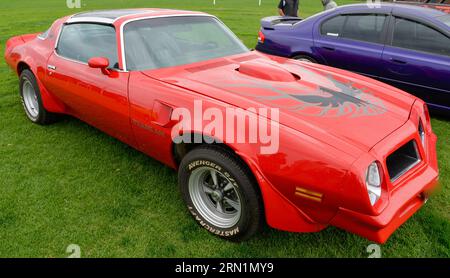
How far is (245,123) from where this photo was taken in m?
2.25

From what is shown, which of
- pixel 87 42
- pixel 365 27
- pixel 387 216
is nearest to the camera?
pixel 387 216

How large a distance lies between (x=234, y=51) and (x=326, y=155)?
6.17 ft

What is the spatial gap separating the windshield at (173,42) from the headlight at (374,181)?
1.78 metres

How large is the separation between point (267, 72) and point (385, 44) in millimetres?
2417

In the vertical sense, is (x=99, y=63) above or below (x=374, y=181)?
above

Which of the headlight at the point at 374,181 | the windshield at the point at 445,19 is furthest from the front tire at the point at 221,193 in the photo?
the windshield at the point at 445,19

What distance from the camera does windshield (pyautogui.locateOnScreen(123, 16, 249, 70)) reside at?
10.00 ft

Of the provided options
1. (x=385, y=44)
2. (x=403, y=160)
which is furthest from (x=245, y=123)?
(x=385, y=44)

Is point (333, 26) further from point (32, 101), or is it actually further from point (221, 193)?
point (32, 101)

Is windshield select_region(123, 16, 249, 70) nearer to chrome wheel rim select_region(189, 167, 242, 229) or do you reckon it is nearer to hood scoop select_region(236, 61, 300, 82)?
hood scoop select_region(236, 61, 300, 82)

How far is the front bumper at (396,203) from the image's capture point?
1988 mm

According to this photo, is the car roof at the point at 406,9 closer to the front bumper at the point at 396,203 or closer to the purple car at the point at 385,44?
the purple car at the point at 385,44

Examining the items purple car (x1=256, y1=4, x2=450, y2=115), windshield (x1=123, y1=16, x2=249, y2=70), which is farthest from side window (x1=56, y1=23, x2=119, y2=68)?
purple car (x1=256, y1=4, x2=450, y2=115)
